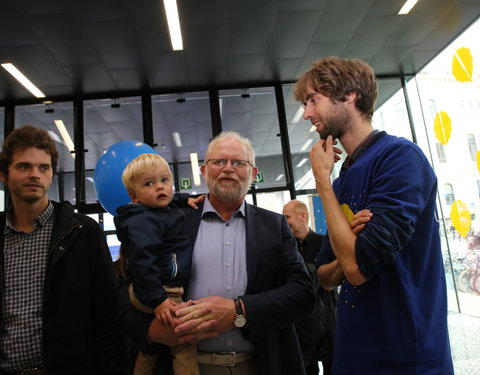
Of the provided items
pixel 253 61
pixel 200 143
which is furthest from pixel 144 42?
pixel 200 143

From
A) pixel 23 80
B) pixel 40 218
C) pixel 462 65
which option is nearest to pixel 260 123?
pixel 462 65

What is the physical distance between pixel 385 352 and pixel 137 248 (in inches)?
36.2

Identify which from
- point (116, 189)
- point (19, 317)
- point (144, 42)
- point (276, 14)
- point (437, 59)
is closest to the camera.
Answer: point (19, 317)

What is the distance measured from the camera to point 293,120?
236 inches

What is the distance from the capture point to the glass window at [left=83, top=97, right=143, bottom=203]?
19.3ft

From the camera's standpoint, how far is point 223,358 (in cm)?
133

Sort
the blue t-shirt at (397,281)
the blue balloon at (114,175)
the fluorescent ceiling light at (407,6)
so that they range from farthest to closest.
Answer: the fluorescent ceiling light at (407,6) → the blue balloon at (114,175) → the blue t-shirt at (397,281)

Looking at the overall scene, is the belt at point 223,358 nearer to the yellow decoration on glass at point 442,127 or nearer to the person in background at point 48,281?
the person in background at point 48,281

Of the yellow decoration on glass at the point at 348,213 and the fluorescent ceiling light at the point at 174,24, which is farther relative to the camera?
the fluorescent ceiling light at the point at 174,24

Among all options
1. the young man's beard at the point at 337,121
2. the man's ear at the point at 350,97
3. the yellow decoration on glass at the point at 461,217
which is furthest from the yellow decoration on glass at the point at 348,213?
the yellow decoration on glass at the point at 461,217

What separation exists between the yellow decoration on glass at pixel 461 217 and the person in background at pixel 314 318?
136 inches

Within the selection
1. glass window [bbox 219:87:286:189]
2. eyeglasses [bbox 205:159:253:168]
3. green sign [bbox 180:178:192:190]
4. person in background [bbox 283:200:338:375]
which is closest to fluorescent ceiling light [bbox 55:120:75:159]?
green sign [bbox 180:178:192:190]

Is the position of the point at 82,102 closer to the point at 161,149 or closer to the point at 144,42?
the point at 161,149

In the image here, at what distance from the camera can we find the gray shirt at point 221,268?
1350 mm
